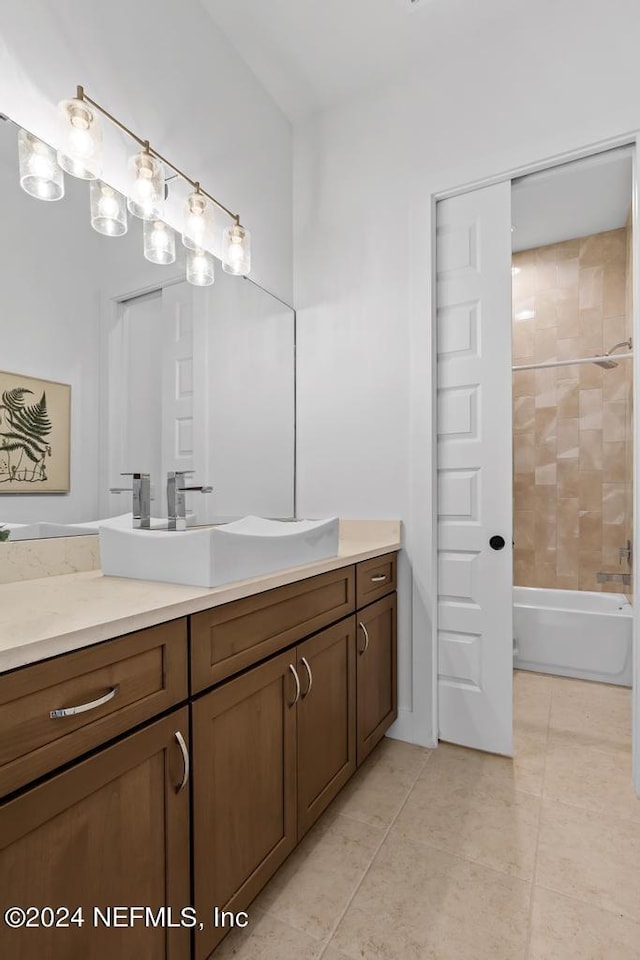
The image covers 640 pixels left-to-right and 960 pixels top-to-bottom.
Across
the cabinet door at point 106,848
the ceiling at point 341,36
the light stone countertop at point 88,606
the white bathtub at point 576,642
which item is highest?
the ceiling at point 341,36

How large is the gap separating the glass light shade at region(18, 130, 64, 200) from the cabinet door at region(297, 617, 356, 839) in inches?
53.0

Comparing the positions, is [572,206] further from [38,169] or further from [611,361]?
[38,169]

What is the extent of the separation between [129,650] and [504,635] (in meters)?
1.54

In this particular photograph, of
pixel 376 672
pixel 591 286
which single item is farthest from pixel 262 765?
pixel 591 286

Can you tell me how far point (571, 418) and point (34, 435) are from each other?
315cm

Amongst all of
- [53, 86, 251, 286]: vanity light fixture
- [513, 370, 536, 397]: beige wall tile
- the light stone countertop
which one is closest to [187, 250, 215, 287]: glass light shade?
[53, 86, 251, 286]: vanity light fixture

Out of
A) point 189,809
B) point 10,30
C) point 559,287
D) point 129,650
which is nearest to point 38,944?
point 189,809

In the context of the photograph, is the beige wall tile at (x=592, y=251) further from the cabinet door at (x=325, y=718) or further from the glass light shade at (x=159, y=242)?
the cabinet door at (x=325, y=718)

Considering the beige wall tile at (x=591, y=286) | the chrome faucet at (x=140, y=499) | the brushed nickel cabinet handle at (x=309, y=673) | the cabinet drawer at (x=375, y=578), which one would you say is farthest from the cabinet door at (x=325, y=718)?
the beige wall tile at (x=591, y=286)

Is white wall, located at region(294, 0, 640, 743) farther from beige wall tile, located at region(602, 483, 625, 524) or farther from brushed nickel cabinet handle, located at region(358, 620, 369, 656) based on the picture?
beige wall tile, located at region(602, 483, 625, 524)

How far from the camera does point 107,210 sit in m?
1.39

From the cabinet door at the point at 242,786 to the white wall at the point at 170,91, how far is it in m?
1.47

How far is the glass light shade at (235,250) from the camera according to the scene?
186 cm

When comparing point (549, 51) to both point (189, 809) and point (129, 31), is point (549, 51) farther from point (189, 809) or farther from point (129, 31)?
point (189, 809)
